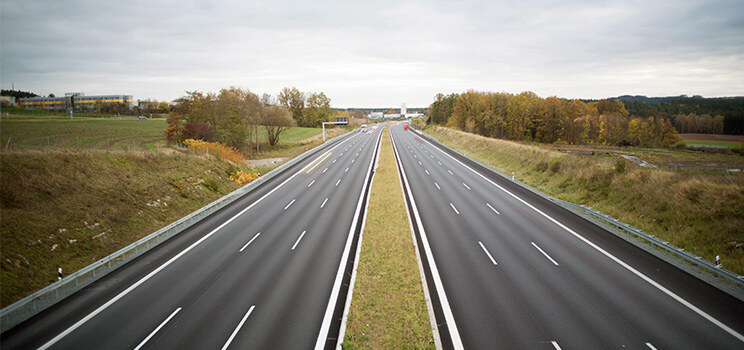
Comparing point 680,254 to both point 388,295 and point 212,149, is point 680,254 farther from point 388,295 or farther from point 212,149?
point 212,149

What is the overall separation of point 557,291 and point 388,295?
19.9 ft

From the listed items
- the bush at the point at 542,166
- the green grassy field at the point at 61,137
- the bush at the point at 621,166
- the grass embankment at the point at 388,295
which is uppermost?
the green grassy field at the point at 61,137

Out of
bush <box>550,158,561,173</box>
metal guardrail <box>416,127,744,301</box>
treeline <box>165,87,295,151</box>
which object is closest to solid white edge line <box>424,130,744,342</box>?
metal guardrail <box>416,127,744,301</box>

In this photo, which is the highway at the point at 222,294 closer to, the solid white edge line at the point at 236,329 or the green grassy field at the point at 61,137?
the solid white edge line at the point at 236,329

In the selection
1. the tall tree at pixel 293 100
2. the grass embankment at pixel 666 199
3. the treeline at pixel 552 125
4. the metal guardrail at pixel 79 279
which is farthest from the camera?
the tall tree at pixel 293 100

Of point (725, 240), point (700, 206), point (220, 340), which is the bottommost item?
point (220, 340)

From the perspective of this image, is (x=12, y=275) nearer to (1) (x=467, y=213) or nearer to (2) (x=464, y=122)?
(1) (x=467, y=213)

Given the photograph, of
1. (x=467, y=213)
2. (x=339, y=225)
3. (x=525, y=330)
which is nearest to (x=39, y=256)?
(x=339, y=225)

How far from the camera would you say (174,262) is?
13.6 m

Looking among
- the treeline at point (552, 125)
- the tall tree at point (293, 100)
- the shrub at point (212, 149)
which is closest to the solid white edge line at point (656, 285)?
the shrub at point (212, 149)

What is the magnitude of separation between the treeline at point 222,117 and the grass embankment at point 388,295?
4255 centimetres

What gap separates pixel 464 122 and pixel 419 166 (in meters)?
64.8

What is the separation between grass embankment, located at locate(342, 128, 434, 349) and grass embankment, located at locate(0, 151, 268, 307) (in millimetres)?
11855

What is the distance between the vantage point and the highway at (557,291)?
8.41 meters
